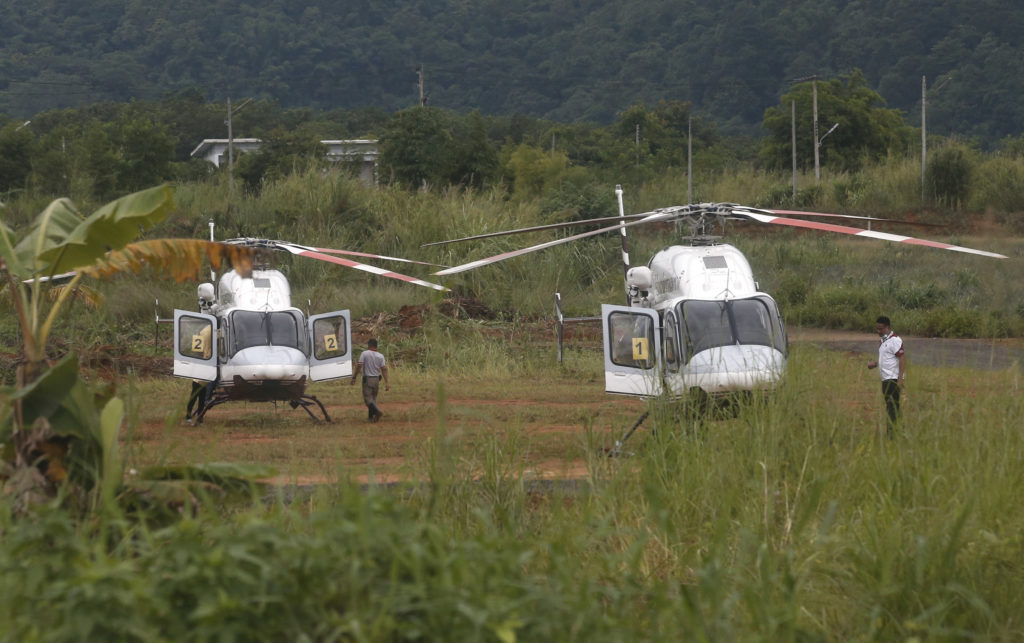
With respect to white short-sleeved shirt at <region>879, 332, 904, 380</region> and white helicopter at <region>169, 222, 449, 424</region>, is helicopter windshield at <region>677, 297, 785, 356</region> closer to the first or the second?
white short-sleeved shirt at <region>879, 332, 904, 380</region>

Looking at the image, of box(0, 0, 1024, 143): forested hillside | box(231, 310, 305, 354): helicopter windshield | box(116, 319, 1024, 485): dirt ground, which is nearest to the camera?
box(116, 319, 1024, 485): dirt ground

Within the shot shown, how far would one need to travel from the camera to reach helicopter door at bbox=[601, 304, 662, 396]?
33.9 feet

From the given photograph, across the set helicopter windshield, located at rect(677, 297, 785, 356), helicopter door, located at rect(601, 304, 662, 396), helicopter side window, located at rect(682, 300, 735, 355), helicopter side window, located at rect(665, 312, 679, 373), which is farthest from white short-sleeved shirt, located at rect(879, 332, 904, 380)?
helicopter door, located at rect(601, 304, 662, 396)

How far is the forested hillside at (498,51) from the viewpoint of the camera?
72625mm

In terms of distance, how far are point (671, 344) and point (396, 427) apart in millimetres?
4236

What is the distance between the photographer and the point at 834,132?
48406 mm

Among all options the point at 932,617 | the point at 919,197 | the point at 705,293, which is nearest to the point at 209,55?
the point at 919,197

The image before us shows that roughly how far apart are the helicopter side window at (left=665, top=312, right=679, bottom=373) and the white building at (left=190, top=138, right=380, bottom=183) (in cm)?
2588

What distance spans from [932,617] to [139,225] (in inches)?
180

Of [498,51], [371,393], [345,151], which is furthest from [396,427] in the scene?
[498,51]

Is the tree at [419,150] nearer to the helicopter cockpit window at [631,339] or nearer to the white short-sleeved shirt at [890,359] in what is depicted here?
the helicopter cockpit window at [631,339]

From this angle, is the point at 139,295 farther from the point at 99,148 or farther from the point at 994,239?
the point at 994,239

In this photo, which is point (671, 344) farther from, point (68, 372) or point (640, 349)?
point (68, 372)

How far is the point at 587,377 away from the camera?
18.4m
